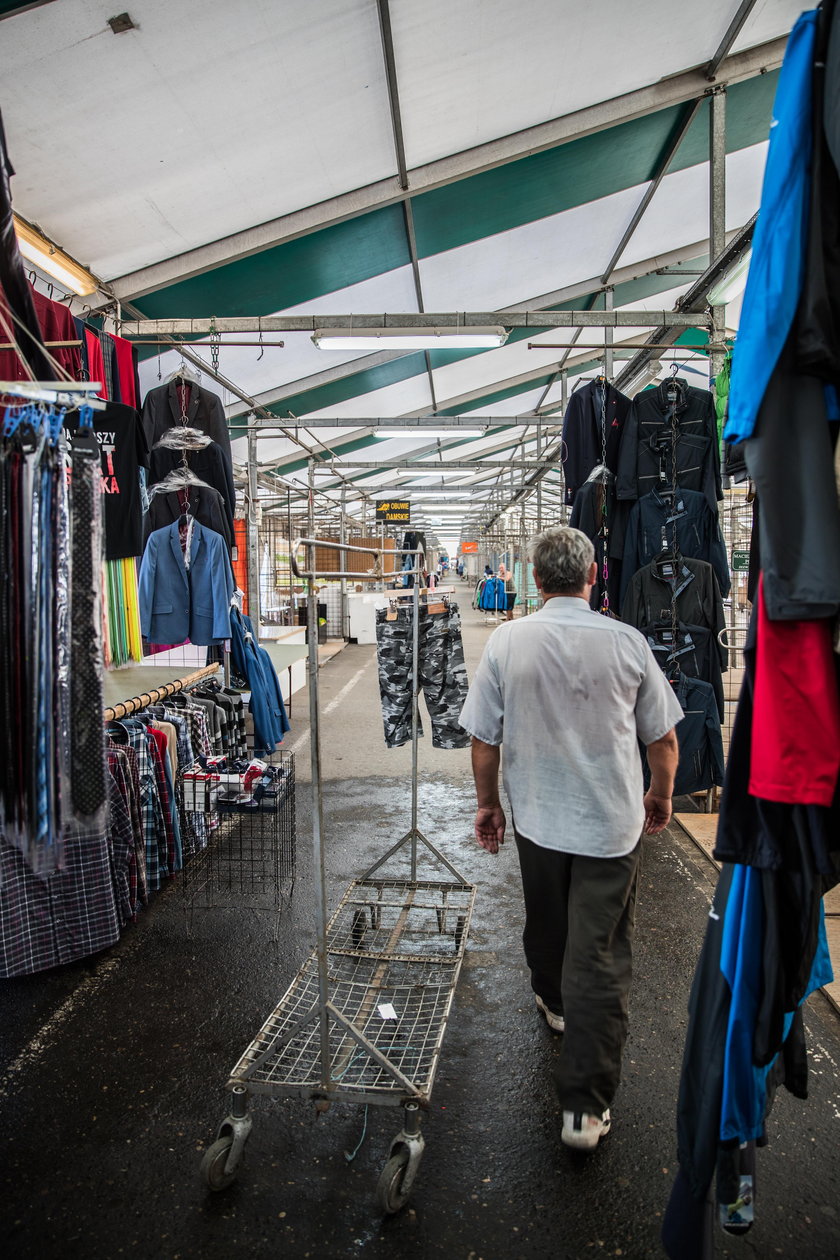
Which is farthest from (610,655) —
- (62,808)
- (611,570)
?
(611,570)

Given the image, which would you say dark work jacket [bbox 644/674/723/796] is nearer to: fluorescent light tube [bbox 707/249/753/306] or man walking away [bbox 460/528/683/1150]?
man walking away [bbox 460/528/683/1150]

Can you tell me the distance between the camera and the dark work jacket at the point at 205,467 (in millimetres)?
4574

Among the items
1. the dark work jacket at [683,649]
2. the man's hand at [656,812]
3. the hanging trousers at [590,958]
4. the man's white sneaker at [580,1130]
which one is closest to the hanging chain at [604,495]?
the dark work jacket at [683,649]

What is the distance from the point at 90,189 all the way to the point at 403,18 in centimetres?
194

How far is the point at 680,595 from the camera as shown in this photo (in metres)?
4.10

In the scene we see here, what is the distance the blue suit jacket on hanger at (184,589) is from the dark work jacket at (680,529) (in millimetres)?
2551

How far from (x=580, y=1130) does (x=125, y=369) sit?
155 inches

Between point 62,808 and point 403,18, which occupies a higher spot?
point 403,18

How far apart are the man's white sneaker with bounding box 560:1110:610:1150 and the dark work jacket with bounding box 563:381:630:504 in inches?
131

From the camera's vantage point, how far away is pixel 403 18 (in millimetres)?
3564

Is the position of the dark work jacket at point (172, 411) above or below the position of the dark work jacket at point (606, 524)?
above

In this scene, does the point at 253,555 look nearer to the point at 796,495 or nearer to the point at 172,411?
the point at 172,411

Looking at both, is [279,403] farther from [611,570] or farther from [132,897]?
[132,897]

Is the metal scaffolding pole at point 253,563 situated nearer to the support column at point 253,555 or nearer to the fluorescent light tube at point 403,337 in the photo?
the support column at point 253,555
